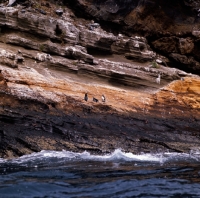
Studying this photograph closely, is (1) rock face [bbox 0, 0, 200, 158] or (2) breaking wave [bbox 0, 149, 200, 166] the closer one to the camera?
(2) breaking wave [bbox 0, 149, 200, 166]

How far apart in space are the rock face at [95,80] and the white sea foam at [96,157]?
0.78 ft

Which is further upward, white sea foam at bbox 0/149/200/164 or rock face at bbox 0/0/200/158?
rock face at bbox 0/0/200/158

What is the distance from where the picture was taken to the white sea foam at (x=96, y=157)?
28.5 ft

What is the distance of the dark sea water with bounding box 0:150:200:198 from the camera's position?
6309mm

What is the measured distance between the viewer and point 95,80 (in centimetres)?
1178

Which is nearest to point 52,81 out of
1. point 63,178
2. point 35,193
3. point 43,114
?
point 43,114

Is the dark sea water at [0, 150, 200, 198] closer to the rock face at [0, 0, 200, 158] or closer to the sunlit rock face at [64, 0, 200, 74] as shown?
the rock face at [0, 0, 200, 158]

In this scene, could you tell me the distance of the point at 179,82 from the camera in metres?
12.7

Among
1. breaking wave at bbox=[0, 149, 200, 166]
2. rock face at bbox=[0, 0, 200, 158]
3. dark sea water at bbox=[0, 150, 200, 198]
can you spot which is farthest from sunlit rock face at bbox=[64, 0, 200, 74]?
dark sea water at bbox=[0, 150, 200, 198]

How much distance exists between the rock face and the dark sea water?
0.64 m

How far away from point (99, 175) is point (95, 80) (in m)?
4.75

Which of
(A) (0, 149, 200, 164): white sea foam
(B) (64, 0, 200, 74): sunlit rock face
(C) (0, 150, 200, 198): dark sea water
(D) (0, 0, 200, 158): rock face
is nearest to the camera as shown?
(C) (0, 150, 200, 198): dark sea water

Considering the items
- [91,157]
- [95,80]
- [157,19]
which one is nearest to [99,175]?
[91,157]

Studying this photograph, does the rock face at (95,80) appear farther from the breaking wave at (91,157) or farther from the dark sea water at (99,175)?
the dark sea water at (99,175)
